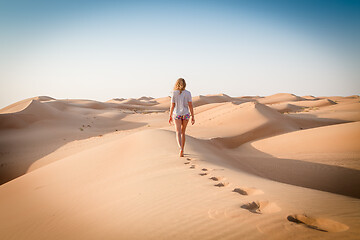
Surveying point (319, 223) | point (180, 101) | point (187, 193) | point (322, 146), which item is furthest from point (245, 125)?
point (319, 223)

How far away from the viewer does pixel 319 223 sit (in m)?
1.88

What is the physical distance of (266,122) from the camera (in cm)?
1329

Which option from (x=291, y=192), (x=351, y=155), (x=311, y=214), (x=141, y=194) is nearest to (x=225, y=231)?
(x=311, y=214)

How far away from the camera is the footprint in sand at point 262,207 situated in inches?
85.4

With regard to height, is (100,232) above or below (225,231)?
below

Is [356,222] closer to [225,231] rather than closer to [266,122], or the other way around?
[225,231]

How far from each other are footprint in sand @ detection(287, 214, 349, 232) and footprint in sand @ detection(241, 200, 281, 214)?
0.18 m

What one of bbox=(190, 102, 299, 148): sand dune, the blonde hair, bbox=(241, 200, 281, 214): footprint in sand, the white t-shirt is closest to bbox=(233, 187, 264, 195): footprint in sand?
bbox=(241, 200, 281, 214): footprint in sand

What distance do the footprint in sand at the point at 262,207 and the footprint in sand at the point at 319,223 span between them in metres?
0.18

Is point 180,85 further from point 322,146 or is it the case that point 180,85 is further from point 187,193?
point 322,146

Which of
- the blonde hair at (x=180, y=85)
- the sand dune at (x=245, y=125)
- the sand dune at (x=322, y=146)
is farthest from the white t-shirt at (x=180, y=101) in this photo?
the sand dune at (x=322, y=146)

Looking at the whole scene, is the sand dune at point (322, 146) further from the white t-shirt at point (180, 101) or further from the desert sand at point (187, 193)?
the white t-shirt at point (180, 101)

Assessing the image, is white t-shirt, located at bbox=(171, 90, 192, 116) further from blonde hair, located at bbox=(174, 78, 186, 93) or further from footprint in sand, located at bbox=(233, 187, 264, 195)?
footprint in sand, located at bbox=(233, 187, 264, 195)

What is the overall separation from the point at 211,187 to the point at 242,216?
1.03 m
